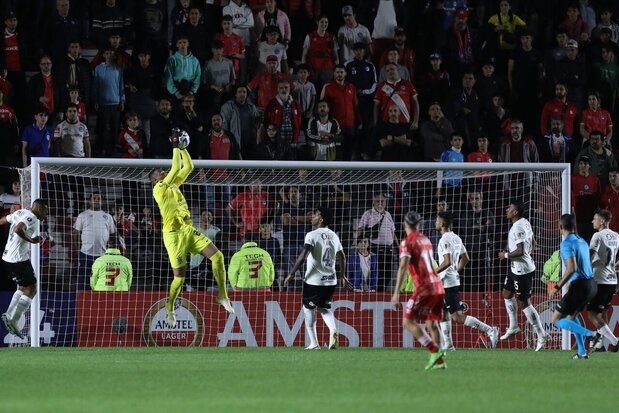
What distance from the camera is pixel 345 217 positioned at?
22719mm

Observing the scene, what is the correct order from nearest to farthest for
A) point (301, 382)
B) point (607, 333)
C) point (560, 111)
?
point (301, 382), point (607, 333), point (560, 111)

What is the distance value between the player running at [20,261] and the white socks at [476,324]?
6638 millimetres

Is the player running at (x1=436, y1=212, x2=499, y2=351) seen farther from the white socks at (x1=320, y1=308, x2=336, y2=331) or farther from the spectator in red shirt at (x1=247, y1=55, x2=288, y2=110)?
the spectator in red shirt at (x1=247, y1=55, x2=288, y2=110)

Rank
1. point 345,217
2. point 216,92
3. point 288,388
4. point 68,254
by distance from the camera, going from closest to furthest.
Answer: point 288,388 → point 68,254 → point 345,217 → point 216,92

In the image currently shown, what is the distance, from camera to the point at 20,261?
19172 millimetres

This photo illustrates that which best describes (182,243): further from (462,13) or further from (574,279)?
(462,13)

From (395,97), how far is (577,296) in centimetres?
862

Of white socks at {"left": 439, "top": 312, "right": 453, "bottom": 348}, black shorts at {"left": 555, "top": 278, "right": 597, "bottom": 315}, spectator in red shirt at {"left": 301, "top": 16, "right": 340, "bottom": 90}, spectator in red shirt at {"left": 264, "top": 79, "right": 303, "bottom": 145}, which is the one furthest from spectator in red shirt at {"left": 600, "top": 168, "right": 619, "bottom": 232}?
black shorts at {"left": 555, "top": 278, "right": 597, "bottom": 315}

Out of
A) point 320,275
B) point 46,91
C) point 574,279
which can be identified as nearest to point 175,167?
point 320,275

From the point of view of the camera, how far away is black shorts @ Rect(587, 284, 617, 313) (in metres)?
18.7

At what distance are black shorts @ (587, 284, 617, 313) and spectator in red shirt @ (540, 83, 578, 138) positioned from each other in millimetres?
7146

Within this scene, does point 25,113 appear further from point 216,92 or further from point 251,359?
point 251,359

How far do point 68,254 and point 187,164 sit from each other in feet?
12.8

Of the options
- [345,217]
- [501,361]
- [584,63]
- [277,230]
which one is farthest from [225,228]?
[584,63]
